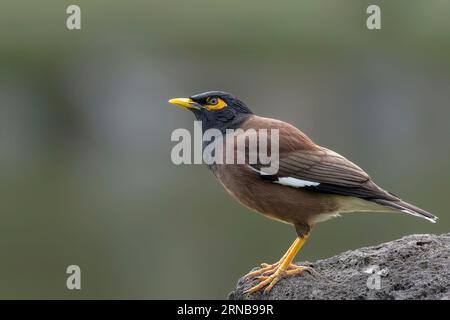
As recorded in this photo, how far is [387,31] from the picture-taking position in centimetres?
2448

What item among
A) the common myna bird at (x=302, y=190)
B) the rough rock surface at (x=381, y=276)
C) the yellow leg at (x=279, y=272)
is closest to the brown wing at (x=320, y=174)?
the common myna bird at (x=302, y=190)

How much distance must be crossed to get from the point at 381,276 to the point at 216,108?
2185mm

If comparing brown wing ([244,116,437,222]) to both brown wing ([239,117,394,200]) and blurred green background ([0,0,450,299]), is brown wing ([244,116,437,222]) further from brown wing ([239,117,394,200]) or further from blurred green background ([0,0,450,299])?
blurred green background ([0,0,450,299])

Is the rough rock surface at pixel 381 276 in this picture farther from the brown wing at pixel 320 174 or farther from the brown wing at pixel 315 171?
the brown wing at pixel 315 171

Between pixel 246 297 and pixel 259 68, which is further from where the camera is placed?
pixel 259 68

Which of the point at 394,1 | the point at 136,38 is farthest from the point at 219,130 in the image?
the point at 394,1

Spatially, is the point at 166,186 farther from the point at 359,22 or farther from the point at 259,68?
the point at 359,22

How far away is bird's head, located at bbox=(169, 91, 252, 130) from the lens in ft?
24.8

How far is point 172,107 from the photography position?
21.2 metres

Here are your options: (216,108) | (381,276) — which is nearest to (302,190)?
(381,276)

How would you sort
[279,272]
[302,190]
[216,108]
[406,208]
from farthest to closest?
[216,108] → [302,190] → [406,208] → [279,272]

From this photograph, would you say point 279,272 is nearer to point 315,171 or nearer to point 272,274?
point 272,274

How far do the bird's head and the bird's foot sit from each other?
1.42m

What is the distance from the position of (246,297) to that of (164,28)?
1809 cm
